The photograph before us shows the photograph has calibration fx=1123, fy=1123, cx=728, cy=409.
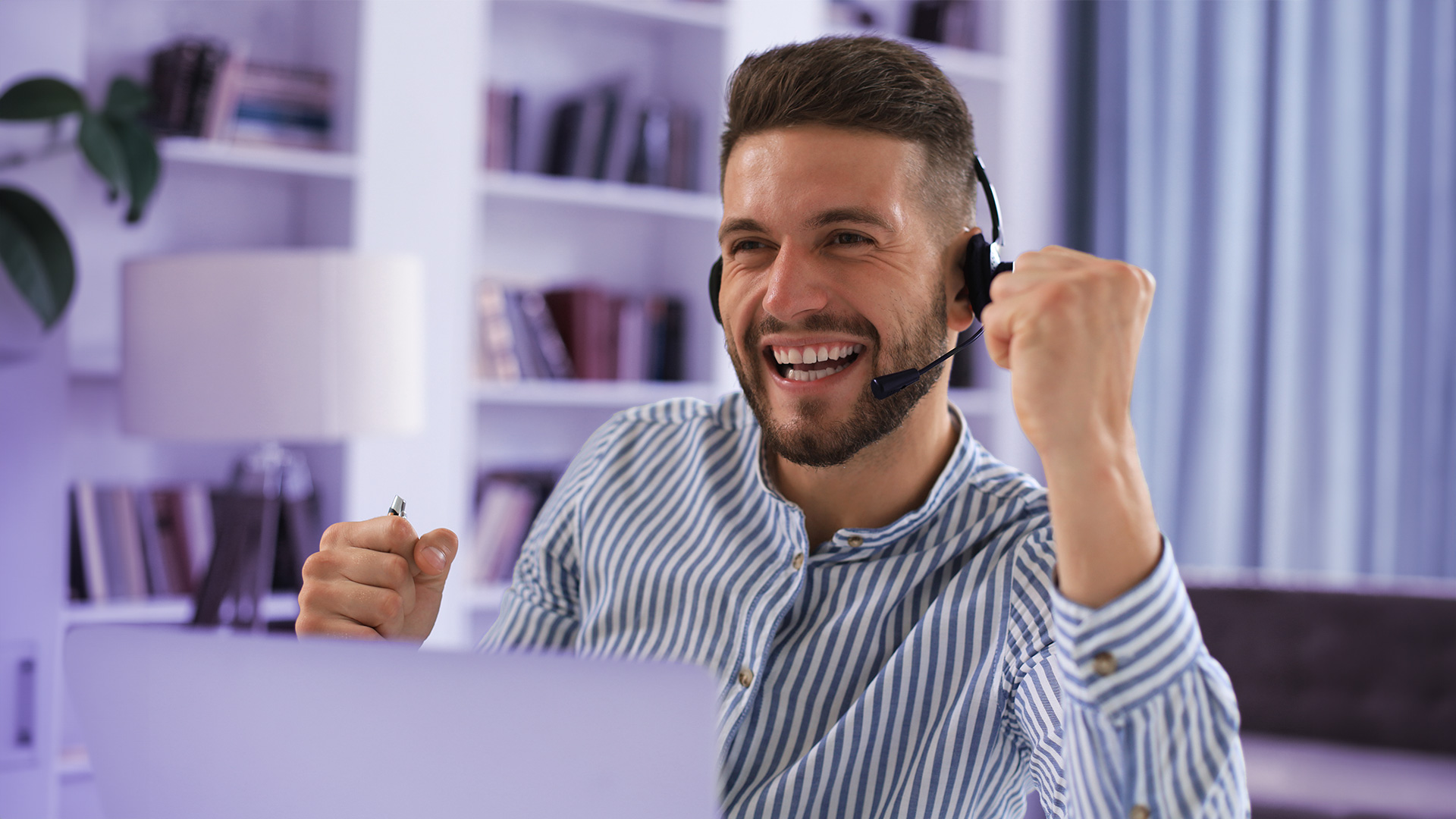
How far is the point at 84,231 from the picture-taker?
2.52 metres

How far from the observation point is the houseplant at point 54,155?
2.15 meters

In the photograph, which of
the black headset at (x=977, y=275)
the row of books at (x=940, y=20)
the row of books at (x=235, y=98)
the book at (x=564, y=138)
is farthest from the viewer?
the row of books at (x=940, y=20)

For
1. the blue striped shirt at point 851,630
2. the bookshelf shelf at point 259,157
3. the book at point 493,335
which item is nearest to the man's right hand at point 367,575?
the blue striped shirt at point 851,630

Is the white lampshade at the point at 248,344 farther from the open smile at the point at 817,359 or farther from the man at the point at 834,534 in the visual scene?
the open smile at the point at 817,359

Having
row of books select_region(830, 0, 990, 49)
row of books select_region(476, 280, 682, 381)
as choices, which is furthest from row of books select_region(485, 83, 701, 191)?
row of books select_region(830, 0, 990, 49)

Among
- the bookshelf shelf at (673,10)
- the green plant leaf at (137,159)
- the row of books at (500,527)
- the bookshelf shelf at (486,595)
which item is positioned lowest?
the bookshelf shelf at (486,595)

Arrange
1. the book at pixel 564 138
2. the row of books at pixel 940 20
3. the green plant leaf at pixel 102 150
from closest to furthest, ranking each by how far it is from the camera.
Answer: the green plant leaf at pixel 102 150 → the book at pixel 564 138 → the row of books at pixel 940 20

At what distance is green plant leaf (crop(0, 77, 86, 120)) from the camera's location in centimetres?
214

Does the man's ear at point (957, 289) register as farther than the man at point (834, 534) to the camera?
Yes

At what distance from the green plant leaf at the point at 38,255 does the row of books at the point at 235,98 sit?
348 mm

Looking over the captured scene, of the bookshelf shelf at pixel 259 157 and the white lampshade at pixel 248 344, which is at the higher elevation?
the bookshelf shelf at pixel 259 157

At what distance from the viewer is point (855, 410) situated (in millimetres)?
1130

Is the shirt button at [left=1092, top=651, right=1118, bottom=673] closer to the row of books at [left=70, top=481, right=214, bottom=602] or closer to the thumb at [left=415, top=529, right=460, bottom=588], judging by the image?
the thumb at [left=415, top=529, right=460, bottom=588]

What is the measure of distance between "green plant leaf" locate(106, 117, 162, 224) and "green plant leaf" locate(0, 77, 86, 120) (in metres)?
0.11
